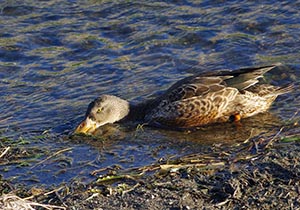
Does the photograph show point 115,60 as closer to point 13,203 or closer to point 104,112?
point 104,112

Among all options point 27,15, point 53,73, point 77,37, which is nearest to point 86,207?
point 53,73

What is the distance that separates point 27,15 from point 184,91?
439 cm

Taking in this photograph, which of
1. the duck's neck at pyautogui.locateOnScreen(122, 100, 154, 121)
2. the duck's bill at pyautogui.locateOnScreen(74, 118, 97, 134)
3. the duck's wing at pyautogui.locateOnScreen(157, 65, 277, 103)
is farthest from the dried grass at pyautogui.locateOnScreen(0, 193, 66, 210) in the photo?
the duck's neck at pyautogui.locateOnScreen(122, 100, 154, 121)

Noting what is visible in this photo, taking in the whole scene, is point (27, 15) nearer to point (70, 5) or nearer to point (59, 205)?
point (70, 5)

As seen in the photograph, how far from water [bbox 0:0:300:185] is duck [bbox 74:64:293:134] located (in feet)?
0.70

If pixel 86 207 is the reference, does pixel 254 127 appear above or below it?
below

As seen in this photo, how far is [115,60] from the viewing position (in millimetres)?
11242

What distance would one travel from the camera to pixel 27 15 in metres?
12.9

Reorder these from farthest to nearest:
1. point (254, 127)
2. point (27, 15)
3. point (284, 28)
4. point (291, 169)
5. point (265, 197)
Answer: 1. point (27, 15)
2. point (284, 28)
3. point (254, 127)
4. point (291, 169)
5. point (265, 197)

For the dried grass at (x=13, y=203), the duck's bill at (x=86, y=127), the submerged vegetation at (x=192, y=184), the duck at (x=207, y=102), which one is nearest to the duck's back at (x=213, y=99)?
the duck at (x=207, y=102)

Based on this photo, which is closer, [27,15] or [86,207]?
[86,207]

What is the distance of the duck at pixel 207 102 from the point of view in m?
9.34

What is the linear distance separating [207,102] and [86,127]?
56.6 inches

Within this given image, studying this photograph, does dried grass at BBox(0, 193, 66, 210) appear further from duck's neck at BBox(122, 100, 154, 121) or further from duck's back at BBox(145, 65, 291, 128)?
duck's neck at BBox(122, 100, 154, 121)
